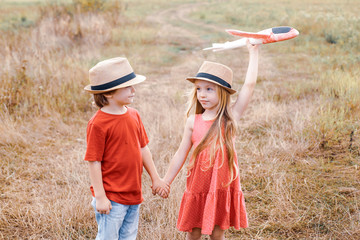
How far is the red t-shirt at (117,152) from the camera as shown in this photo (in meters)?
1.93

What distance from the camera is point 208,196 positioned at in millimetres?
2068

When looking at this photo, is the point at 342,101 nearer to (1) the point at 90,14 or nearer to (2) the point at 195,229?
(2) the point at 195,229

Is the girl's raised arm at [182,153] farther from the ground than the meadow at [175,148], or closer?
farther from the ground

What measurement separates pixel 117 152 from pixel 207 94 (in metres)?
0.62

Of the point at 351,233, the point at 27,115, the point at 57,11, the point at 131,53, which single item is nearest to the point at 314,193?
the point at 351,233

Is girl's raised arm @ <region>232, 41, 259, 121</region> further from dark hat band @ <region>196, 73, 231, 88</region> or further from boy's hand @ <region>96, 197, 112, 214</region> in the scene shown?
boy's hand @ <region>96, 197, 112, 214</region>

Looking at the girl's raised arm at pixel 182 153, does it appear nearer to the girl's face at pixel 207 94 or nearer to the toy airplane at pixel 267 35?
the girl's face at pixel 207 94

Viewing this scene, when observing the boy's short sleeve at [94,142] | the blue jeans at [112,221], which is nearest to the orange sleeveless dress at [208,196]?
the blue jeans at [112,221]

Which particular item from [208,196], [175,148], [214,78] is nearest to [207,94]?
[214,78]

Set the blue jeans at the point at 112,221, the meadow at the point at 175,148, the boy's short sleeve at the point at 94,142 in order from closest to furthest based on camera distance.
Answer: the boy's short sleeve at the point at 94,142 < the blue jeans at the point at 112,221 < the meadow at the point at 175,148

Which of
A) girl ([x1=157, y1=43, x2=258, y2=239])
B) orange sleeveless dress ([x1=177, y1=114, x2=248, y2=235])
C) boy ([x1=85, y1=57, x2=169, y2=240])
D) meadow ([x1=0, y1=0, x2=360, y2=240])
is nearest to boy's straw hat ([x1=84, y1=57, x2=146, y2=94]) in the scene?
boy ([x1=85, y1=57, x2=169, y2=240])

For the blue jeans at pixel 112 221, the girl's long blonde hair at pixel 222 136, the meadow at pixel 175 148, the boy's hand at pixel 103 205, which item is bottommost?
the meadow at pixel 175 148

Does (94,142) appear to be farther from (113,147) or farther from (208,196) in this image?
(208,196)

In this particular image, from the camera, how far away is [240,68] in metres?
8.82
